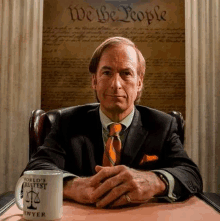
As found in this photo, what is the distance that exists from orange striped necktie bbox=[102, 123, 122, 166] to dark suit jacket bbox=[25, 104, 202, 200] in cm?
3

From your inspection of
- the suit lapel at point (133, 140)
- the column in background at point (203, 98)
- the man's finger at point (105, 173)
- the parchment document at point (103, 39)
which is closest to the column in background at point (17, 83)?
the parchment document at point (103, 39)

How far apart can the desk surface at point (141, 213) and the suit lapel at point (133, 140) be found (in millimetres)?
355

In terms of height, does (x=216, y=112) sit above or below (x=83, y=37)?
below

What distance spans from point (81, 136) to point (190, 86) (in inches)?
70.8

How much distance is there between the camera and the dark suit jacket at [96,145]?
1.32m

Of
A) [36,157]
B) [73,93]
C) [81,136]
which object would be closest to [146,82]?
[73,93]

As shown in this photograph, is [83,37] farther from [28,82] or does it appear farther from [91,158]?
[91,158]

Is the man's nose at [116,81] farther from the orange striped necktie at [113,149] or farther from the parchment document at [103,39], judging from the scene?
the parchment document at [103,39]

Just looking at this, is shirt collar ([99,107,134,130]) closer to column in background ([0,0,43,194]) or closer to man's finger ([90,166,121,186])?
man's finger ([90,166,121,186])

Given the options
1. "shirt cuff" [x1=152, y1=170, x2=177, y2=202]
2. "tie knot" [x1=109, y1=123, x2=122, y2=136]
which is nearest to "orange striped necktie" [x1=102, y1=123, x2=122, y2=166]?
"tie knot" [x1=109, y1=123, x2=122, y2=136]

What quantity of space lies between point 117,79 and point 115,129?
23 cm

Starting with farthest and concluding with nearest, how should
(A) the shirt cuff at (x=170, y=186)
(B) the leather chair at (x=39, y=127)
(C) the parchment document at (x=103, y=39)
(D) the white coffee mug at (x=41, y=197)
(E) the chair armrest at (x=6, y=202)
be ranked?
(C) the parchment document at (x=103, y=39)
(B) the leather chair at (x=39, y=127)
(A) the shirt cuff at (x=170, y=186)
(E) the chair armrest at (x=6, y=202)
(D) the white coffee mug at (x=41, y=197)

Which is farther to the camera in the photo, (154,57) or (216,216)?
(154,57)

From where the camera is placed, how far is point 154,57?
3004mm
